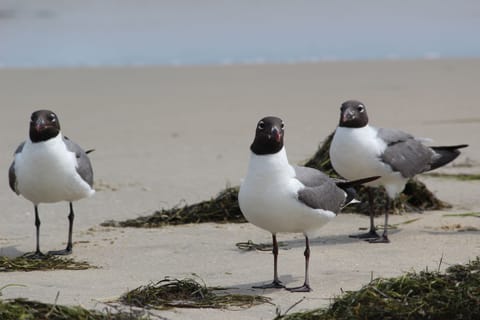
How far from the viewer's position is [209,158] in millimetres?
11180

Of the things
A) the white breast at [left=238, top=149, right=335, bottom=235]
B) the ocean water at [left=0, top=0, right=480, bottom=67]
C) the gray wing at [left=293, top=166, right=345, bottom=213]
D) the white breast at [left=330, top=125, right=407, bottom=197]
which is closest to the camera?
the white breast at [left=238, top=149, right=335, bottom=235]

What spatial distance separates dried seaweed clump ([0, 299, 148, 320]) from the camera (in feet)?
15.7

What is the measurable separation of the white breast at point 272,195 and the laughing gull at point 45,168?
6.16ft

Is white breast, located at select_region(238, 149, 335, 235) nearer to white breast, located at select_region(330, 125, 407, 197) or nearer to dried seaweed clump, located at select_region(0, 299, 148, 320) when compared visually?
dried seaweed clump, located at select_region(0, 299, 148, 320)

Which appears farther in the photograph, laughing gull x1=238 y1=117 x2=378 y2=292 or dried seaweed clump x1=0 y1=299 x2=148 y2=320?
laughing gull x1=238 y1=117 x2=378 y2=292

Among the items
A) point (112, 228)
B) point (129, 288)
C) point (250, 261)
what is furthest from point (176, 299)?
point (112, 228)

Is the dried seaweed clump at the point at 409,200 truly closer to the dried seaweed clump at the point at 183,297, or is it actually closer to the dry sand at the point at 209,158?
the dry sand at the point at 209,158

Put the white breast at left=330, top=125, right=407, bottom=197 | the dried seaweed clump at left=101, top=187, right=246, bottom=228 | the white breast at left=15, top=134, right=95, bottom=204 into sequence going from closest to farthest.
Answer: the white breast at left=15, top=134, right=95, bottom=204 → the white breast at left=330, top=125, right=407, bottom=197 → the dried seaweed clump at left=101, top=187, right=246, bottom=228

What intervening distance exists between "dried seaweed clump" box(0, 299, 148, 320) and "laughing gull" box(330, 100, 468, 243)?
306cm

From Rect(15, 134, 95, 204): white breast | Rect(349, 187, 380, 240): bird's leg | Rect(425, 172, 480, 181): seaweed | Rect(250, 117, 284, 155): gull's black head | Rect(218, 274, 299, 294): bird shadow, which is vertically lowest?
Rect(218, 274, 299, 294): bird shadow

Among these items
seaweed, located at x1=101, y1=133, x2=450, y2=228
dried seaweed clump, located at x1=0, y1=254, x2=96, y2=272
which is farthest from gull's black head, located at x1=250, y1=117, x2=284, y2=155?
seaweed, located at x1=101, y1=133, x2=450, y2=228

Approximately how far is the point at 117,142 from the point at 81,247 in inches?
193

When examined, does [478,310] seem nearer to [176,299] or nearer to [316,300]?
[316,300]

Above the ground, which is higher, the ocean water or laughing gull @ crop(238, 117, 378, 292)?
the ocean water
